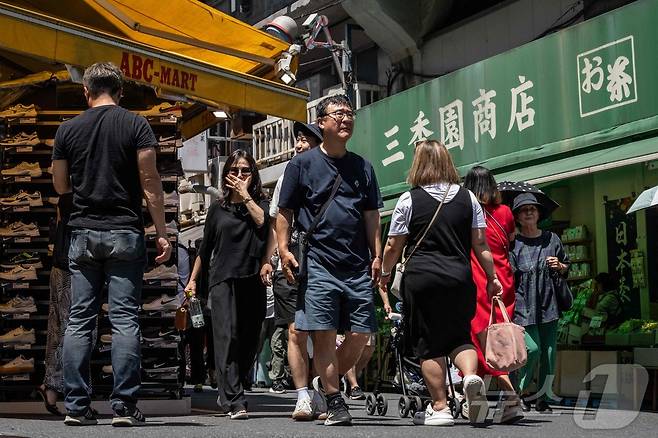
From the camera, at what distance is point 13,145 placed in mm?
9000

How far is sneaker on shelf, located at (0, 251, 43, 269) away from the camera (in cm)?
898

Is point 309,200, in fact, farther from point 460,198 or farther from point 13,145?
point 13,145

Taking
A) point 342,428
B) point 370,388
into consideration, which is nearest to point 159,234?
point 342,428

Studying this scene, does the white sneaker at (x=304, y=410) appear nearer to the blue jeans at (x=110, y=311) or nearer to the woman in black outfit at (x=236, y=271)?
the woman in black outfit at (x=236, y=271)

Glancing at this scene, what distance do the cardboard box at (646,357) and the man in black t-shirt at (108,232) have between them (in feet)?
18.8

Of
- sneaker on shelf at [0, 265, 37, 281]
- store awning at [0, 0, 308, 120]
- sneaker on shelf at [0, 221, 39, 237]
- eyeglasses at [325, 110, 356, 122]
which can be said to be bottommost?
sneaker on shelf at [0, 265, 37, 281]

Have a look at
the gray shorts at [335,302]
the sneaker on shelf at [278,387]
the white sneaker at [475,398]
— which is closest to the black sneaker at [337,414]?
the gray shorts at [335,302]

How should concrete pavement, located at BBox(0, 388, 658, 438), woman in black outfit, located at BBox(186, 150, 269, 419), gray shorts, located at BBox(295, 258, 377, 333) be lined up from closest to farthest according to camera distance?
concrete pavement, located at BBox(0, 388, 658, 438), gray shorts, located at BBox(295, 258, 377, 333), woman in black outfit, located at BBox(186, 150, 269, 419)

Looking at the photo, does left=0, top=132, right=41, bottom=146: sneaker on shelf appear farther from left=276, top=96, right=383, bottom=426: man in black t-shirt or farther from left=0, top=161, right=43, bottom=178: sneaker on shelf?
left=276, top=96, right=383, bottom=426: man in black t-shirt

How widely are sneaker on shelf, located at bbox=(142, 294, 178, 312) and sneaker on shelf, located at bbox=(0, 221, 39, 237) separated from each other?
97 cm

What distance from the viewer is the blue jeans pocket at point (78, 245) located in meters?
7.13

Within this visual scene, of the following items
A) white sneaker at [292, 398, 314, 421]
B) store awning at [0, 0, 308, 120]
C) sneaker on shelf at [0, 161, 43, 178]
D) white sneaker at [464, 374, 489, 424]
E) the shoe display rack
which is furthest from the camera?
sneaker on shelf at [0, 161, 43, 178]

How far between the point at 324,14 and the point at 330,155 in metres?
13.5

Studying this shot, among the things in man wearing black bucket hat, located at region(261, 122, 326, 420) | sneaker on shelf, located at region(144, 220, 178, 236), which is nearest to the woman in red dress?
man wearing black bucket hat, located at region(261, 122, 326, 420)
